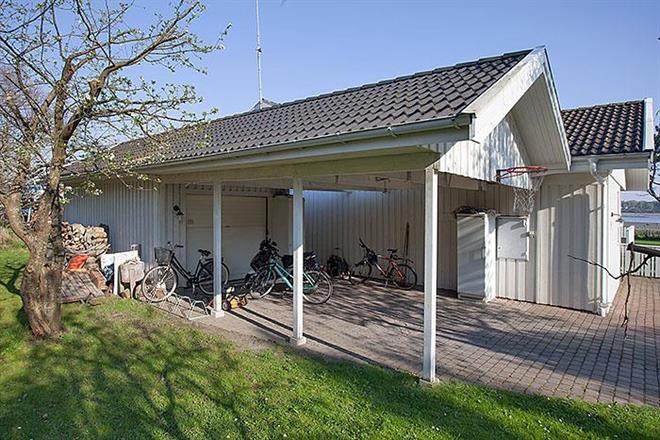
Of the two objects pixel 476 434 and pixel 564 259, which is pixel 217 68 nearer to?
pixel 476 434

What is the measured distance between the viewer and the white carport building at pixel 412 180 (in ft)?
14.0

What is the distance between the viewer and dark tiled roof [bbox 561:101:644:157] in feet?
22.1

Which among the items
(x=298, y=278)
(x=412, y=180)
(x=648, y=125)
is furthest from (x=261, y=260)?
(x=648, y=125)

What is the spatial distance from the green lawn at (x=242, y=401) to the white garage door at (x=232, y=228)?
4.23m

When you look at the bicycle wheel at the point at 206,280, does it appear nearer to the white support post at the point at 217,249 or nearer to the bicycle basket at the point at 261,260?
the bicycle basket at the point at 261,260

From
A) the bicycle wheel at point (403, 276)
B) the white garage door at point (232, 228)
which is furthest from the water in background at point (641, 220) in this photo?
the white garage door at point (232, 228)

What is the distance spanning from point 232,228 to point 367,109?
6239 mm

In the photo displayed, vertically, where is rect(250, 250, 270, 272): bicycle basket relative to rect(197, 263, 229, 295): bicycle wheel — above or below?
above

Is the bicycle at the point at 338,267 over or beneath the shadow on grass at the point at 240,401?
over

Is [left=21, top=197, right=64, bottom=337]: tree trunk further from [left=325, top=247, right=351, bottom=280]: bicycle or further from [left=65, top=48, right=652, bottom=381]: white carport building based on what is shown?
[left=325, top=247, right=351, bottom=280]: bicycle

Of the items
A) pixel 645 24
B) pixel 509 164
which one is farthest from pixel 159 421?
pixel 645 24

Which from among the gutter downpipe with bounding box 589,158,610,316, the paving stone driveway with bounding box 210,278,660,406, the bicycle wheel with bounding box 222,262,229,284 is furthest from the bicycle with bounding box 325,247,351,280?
the gutter downpipe with bounding box 589,158,610,316

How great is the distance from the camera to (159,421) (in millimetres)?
3467

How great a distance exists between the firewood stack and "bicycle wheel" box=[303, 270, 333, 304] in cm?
501
